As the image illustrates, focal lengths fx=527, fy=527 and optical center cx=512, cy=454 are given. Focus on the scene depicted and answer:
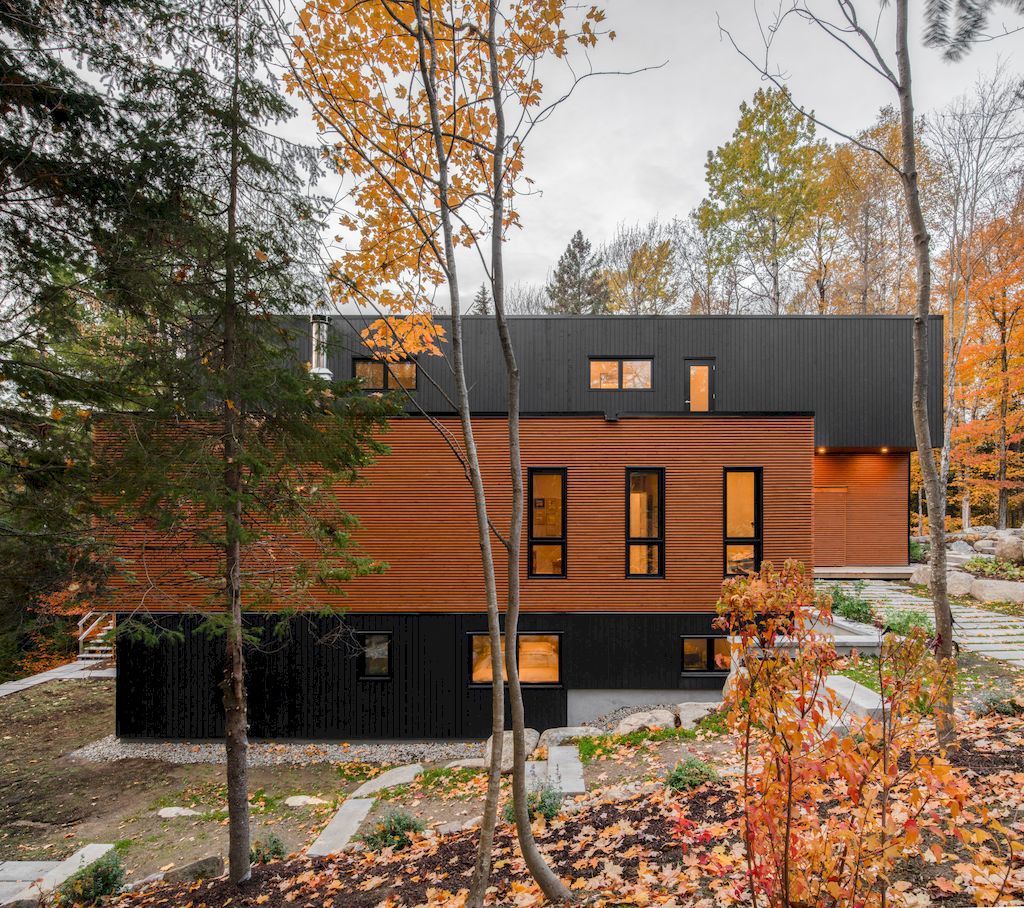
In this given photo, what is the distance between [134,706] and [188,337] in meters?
7.29

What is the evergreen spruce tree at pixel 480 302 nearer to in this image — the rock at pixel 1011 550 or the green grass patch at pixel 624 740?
the green grass patch at pixel 624 740

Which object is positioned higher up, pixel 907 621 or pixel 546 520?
pixel 546 520

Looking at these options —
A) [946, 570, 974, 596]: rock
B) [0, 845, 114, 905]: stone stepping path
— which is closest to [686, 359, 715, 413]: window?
[946, 570, 974, 596]: rock

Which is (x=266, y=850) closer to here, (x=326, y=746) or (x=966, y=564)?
(x=326, y=746)

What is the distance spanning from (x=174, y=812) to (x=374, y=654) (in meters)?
3.28

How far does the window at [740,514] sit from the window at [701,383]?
3.69 m

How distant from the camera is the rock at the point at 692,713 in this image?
723 centimetres

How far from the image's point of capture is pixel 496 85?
11.6 feet

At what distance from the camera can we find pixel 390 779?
7.30m

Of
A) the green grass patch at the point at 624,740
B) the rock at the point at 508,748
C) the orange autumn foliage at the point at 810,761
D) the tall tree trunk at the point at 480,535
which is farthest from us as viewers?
the green grass patch at the point at 624,740

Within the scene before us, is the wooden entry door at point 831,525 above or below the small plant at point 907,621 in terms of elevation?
above

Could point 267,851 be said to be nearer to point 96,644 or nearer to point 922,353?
point 922,353

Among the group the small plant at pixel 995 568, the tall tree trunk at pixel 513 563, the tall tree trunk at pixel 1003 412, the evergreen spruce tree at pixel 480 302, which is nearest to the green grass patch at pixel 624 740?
the tall tree trunk at pixel 513 563

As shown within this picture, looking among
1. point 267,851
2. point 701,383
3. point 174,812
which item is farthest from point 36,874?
point 701,383
